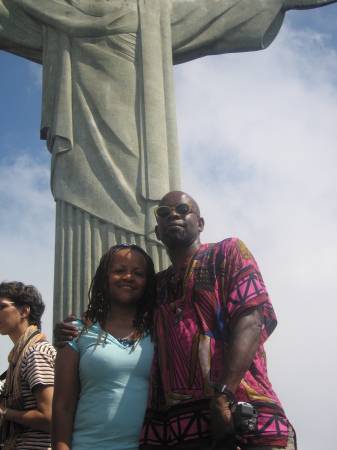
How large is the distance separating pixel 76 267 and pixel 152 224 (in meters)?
0.88

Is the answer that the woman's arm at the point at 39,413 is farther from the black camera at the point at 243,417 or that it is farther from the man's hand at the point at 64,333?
the black camera at the point at 243,417

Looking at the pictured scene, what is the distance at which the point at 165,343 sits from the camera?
3.24m

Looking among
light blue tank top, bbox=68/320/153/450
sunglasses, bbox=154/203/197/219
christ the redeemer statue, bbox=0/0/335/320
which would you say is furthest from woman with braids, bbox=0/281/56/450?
christ the redeemer statue, bbox=0/0/335/320

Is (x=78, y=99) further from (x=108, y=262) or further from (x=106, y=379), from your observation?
(x=106, y=379)

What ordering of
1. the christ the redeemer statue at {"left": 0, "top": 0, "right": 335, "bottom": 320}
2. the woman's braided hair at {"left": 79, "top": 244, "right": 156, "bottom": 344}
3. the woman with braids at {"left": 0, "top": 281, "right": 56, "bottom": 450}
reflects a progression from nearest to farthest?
1. the woman's braided hair at {"left": 79, "top": 244, "right": 156, "bottom": 344}
2. the woman with braids at {"left": 0, "top": 281, "right": 56, "bottom": 450}
3. the christ the redeemer statue at {"left": 0, "top": 0, "right": 335, "bottom": 320}

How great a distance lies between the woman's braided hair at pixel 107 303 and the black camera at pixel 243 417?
75 cm

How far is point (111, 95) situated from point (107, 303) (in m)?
3.94

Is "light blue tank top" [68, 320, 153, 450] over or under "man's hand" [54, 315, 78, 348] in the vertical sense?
under

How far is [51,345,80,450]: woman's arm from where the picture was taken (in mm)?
3105

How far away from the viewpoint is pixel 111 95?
23.0 ft

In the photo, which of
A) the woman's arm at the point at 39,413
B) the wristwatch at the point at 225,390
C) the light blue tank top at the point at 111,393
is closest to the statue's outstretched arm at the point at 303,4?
the light blue tank top at the point at 111,393

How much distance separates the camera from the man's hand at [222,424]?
278 centimetres

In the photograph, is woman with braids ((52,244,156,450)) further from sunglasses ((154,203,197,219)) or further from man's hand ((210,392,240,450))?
man's hand ((210,392,240,450))

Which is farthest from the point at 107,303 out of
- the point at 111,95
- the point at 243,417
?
the point at 111,95
